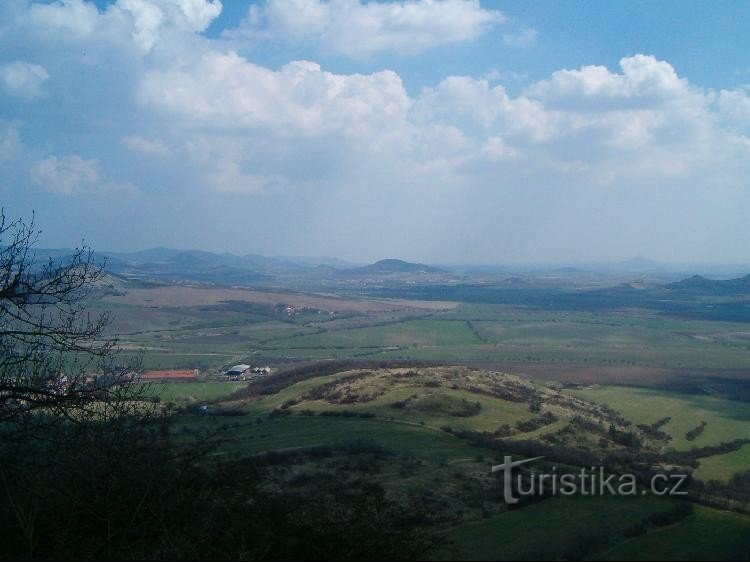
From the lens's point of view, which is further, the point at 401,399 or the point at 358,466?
the point at 401,399

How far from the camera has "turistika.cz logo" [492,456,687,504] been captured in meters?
17.8

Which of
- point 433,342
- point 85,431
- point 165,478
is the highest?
point 85,431

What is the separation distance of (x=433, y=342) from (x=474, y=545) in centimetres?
7689

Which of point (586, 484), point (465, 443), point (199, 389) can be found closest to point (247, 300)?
point (199, 389)

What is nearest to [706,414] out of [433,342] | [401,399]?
[401,399]

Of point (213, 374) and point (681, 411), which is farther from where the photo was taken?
point (213, 374)

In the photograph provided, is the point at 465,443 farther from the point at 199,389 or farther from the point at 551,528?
the point at 199,389

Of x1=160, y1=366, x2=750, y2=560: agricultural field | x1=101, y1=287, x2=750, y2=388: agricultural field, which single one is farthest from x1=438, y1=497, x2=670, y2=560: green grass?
x1=101, y1=287, x2=750, y2=388: agricultural field

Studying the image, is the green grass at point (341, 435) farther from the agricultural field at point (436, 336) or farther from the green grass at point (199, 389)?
the agricultural field at point (436, 336)

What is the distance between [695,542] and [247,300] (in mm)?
120716

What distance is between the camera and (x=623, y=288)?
18825 cm

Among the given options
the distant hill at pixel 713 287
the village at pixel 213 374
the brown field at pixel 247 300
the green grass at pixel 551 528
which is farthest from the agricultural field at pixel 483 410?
the distant hill at pixel 713 287

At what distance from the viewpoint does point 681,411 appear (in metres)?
43.7

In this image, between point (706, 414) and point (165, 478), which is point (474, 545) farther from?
point (706, 414)
